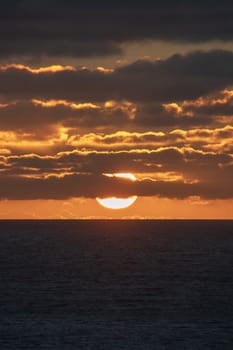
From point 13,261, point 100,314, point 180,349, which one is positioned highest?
point 13,261

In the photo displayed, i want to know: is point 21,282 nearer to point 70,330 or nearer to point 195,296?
point 195,296

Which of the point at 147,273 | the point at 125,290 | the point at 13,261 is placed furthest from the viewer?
the point at 13,261

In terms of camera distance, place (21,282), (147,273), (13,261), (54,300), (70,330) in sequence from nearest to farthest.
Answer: (70,330) → (54,300) → (21,282) → (147,273) → (13,261)

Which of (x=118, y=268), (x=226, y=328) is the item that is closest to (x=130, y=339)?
(x=226, y=328)

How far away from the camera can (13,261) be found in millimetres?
168375

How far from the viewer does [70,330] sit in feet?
257

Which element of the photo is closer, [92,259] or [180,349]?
[180,349]

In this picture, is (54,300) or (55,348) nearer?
(55,348)

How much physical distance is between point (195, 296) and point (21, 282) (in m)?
28.0

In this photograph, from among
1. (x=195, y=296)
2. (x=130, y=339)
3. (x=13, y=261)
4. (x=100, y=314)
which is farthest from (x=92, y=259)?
(x=130, y=339)

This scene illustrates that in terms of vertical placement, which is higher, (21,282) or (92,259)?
(92,259)

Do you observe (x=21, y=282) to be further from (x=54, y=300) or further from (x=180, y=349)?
(x=180, y=349)

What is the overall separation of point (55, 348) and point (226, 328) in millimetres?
18105

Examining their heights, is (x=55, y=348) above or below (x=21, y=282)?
below
